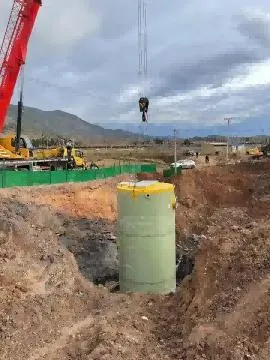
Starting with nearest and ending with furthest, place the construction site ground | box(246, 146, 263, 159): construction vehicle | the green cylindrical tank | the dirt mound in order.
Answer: the dirt mound → the construction site ground → the green cylindrical tank → box(246, 146, 263, 159): construction vehicle

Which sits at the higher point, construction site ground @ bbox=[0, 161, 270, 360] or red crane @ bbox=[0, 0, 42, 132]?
red crane @ bbox=[0, 0, 42, 132]

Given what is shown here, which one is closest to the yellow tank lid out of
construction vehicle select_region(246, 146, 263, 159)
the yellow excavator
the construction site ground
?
the construction site ground

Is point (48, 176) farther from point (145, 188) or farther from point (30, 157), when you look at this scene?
point (145, 188)

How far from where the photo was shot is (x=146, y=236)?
52.6ft

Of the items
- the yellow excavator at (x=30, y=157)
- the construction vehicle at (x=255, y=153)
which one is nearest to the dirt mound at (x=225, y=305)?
the yellow excavator at (x=30, y=157)

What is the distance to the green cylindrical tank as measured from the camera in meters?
15.9

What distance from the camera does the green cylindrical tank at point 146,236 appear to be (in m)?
15.9

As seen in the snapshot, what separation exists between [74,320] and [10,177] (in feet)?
54.6

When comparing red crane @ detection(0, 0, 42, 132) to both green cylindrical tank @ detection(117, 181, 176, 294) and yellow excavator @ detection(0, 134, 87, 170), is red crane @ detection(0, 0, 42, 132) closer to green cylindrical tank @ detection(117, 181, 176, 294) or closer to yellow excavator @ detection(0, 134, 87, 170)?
yellow excavator @ detection(0, 134, 87, 170)

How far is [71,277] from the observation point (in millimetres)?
15719

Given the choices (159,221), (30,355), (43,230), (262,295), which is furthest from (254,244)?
(43,230)

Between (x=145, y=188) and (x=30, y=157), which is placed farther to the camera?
(x=30, y=157)

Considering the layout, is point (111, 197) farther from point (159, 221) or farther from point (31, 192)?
point (159, 221)

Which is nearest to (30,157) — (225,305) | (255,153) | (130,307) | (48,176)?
(48,176)
